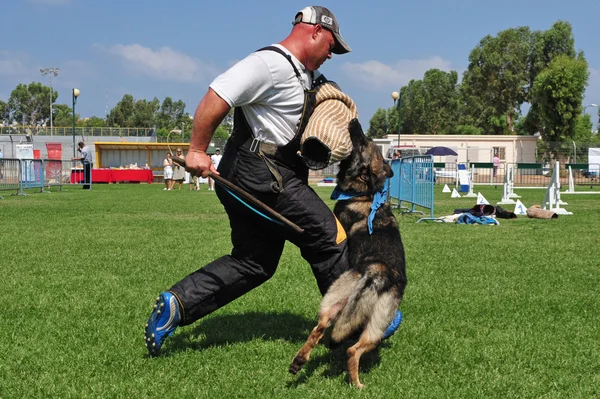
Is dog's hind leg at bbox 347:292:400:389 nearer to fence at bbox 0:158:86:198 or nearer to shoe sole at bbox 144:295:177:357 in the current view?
shoe sole at bbox 144:295:177:357

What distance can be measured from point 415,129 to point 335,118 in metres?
82.3

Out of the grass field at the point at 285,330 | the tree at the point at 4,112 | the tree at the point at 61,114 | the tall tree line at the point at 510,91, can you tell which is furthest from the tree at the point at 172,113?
the grass field at the point at 285,330

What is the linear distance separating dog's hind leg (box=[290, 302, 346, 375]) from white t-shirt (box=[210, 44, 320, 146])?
988 millimetres

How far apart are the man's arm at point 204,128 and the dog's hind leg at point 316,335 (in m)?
1.01

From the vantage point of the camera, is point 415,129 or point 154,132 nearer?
point 154,132

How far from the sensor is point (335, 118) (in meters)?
3.39

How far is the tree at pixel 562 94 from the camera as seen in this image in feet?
168

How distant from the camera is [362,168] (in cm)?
373

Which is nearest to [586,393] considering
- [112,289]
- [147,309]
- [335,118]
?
[335,118]

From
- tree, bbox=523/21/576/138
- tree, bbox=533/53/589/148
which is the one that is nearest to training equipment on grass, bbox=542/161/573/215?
tree, bbox=533/53/589/148

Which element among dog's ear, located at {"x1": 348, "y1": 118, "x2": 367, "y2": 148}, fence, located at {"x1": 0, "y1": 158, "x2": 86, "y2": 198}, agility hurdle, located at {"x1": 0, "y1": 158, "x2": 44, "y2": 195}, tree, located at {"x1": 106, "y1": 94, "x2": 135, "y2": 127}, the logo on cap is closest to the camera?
the logo on cap

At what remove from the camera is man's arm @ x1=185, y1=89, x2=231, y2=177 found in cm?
313

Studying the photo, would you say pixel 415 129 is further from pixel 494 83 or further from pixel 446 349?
pixel 446 349

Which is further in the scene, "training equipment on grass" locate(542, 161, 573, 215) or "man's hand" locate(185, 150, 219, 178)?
"training equipment on grass" locate(542, 161, 573, 215)
